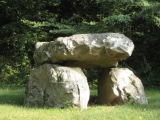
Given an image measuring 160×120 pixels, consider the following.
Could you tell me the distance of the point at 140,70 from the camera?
14.3 meters

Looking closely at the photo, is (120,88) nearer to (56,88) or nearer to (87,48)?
(87,48)

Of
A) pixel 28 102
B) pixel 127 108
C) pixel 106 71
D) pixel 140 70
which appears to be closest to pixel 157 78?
pixel 140 70

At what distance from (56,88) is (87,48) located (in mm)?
1325

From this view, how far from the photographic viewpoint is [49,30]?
1570 cm

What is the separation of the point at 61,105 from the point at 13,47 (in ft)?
29.5

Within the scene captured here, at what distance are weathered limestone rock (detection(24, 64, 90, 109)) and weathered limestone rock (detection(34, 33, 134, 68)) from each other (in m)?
Answer: 0.32

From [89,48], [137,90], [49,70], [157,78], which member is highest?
[89,48]

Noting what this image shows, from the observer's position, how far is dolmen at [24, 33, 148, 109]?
312 inches

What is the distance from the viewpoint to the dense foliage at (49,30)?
564 inches

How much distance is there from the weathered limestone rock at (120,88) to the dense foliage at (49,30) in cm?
503

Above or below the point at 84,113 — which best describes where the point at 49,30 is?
above

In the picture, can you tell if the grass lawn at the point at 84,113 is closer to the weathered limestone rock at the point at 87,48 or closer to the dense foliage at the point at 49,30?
the weathered limestone rock at the point at 87,48

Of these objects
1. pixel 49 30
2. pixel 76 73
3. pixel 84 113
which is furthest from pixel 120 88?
pixel 49 30

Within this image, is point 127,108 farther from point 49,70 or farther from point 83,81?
point 49,70
